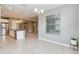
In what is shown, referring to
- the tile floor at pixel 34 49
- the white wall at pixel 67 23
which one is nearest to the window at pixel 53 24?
the white wall at pixel 67 23

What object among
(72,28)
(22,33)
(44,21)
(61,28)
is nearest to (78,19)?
(72,28)

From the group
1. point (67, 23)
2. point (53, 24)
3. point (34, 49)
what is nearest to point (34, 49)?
point (34, 49)

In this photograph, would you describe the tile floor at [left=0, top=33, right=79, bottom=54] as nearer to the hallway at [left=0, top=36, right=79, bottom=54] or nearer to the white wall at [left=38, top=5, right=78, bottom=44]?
the hallway at [left=0, top=36, right=79, bottom=54]

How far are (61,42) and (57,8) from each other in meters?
2.46

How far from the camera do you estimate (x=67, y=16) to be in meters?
6.51

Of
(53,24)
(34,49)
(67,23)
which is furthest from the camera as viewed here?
(53,24)

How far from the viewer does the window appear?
25.5 feet

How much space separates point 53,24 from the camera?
8.45 meters

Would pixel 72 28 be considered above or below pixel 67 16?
below

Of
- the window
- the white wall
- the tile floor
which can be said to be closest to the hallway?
the tile floor

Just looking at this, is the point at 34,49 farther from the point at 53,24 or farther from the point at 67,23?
the point at 53,24

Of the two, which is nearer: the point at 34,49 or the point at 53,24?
the point at 34,49

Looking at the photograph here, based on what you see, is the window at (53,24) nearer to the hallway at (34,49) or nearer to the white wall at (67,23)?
the white wall at (67,23)
